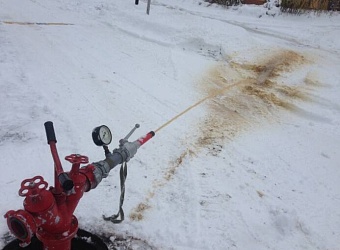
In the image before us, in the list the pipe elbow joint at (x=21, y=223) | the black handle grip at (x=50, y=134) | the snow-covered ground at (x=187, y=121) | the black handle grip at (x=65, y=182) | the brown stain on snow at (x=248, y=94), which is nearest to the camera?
the pipe elbow joint at (x=21, y=223)

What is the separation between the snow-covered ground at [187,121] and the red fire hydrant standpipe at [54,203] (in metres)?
0.82

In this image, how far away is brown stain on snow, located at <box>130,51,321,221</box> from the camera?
15.5 ft

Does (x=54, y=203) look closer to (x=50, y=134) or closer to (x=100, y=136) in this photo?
(x=50, y=134)

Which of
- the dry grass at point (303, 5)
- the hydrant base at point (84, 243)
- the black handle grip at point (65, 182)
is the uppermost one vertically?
the dry grass at point (303, 5)

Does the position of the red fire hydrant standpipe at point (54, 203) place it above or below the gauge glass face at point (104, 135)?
below

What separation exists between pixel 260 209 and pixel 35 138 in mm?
2731

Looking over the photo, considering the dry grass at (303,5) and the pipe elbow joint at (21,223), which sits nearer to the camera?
the pipe elbow joint at (21,223)

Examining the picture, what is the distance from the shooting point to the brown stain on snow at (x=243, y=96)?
472 cm

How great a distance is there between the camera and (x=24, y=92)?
16.6 feet

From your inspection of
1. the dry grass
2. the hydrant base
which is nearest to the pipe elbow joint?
the hydrant base

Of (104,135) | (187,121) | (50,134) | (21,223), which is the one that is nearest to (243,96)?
(187,121)

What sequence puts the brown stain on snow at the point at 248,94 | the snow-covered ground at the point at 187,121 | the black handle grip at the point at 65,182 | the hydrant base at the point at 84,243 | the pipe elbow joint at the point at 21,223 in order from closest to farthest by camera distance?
the pipe elbow joint at the point at 21,223 < the black handle grip at the point at 65,182 < the hydrant base at the point at 84,243 < the snow-covered ground at the point at 187,121 < the brown stain on snow at the point at 248,94

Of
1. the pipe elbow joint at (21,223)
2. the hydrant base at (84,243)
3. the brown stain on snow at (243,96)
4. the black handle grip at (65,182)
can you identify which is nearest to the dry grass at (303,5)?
the brown stain on snow at (243,96)

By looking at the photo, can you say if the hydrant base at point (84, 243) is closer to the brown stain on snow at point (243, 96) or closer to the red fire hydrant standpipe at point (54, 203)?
the red fire hydrant standpipe at point (54, 203)
